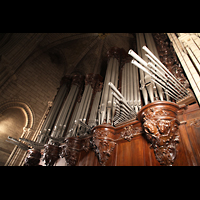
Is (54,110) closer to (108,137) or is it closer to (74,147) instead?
(74,147)

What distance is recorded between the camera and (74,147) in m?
3.52

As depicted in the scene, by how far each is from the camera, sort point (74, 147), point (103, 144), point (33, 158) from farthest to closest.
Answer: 1. point (33, 158)
2. point (74, 147)
3. point (103, 144)

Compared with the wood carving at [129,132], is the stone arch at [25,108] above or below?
above

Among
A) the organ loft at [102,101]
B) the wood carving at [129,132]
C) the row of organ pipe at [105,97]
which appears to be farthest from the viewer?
the row of organ pipe at [105,97]

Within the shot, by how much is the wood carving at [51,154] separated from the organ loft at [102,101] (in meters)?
0.03

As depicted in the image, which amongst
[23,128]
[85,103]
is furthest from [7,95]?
[85,103]

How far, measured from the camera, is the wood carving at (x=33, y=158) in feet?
14.0

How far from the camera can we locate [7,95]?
231 inches

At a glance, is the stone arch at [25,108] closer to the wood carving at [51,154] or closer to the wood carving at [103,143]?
the wood carving at [51,154]

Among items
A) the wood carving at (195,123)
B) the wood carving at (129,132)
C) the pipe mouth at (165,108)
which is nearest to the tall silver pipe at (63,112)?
the wood carving at (129,132)

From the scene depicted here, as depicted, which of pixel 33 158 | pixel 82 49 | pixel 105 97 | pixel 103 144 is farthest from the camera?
pixel 82 49

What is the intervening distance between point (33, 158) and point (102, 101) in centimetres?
301

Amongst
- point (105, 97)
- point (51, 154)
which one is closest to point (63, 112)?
point (51, 154)

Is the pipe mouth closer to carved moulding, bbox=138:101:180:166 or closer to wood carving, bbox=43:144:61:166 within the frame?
carved moulding, bbox=138:101:180:166
